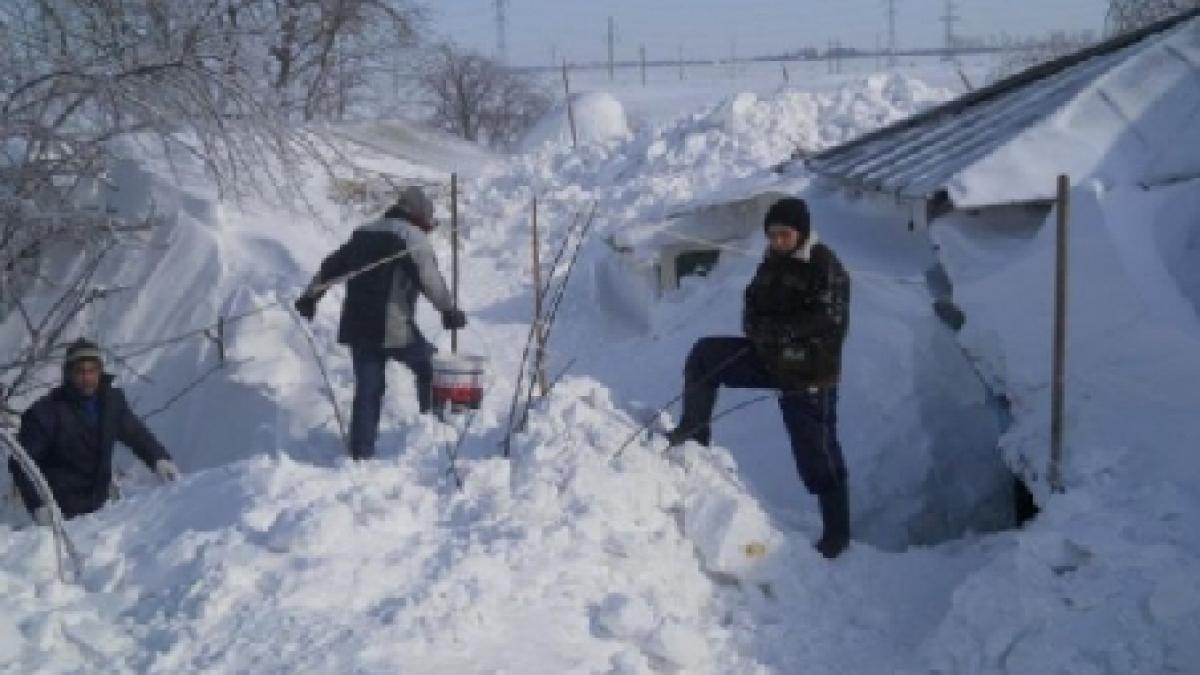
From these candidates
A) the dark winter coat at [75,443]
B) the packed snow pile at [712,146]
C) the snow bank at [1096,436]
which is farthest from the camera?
the packed snow pile at [712,146]

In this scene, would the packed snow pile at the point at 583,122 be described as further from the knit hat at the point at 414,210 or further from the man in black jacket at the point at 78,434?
the man in black jacket at the point at 78,434

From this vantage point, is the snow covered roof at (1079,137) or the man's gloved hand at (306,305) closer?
the snow covered roof at (1079,137)

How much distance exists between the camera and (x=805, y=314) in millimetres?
5223

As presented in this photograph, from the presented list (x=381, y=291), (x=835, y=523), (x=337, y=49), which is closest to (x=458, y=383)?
(x=381, y=291)

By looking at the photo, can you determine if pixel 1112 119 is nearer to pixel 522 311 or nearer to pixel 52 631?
pixel 52 631

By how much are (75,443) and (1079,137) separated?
570 centimetres

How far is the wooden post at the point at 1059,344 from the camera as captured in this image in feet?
16.7

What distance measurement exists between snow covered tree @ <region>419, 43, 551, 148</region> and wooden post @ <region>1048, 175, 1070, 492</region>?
3385cm

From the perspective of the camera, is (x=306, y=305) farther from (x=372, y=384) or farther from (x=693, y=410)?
(x=693, y=410)

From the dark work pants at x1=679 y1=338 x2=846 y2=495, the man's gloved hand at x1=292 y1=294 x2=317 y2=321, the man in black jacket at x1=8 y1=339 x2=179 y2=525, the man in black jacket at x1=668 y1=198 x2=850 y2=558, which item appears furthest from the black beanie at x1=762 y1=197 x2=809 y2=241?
the man in black jacket at x1=8 y1=339 x2=179 y2=525

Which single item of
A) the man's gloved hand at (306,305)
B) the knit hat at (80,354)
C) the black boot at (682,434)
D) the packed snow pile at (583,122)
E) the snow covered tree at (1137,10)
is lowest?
the black boot at (682,434)

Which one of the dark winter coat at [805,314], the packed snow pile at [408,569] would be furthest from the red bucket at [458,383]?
the dark winter coat at [805,314]

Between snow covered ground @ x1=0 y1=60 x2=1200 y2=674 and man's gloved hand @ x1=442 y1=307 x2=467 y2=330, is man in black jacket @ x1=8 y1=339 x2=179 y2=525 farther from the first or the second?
man's gloved hand @ x1=442 y1=307 x2=467 y2=330

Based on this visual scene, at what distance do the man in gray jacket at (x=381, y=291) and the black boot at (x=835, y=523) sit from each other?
2.42m
